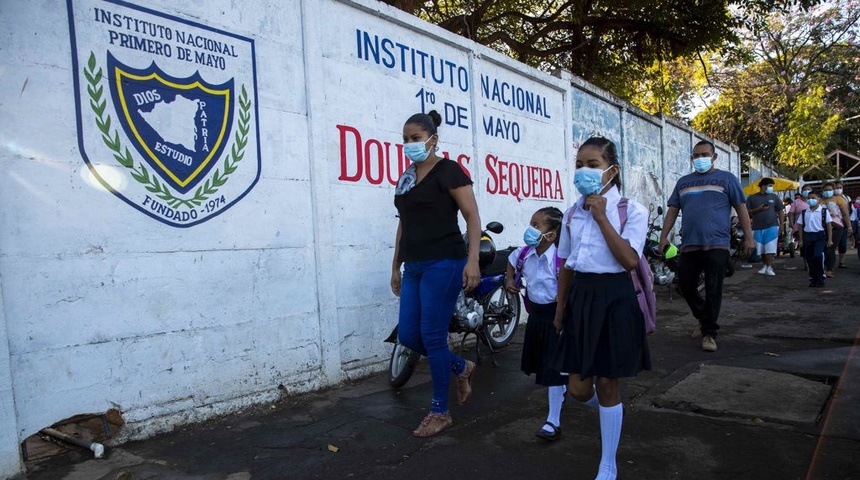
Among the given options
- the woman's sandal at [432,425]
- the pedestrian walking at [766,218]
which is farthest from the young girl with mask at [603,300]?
the pedestrian walking at [766,218]

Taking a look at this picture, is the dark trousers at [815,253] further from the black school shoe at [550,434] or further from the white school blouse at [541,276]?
the black school shoe at [550,434]

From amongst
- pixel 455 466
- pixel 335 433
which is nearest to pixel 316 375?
pixel 335 433

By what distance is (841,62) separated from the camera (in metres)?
27.7

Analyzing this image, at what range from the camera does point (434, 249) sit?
11.4 feet

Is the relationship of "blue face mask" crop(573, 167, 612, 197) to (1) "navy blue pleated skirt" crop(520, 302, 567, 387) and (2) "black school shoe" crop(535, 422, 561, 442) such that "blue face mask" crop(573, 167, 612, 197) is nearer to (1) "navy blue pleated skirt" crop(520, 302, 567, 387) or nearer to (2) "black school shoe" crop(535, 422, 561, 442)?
(1) "navy blue pleated skirt" crop(520, 302, 567, 387)

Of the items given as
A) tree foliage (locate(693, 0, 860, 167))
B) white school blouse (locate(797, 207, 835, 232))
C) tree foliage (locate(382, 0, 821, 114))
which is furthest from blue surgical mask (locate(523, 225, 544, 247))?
tree foliage (locate(693, 0, 860, 167))

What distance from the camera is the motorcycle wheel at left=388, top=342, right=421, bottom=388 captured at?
14.5 ft

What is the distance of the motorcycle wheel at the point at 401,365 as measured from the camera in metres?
4.43

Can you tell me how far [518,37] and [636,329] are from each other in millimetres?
11271

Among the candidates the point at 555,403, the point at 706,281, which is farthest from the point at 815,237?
the point at 555,403

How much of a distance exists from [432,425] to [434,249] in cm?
101

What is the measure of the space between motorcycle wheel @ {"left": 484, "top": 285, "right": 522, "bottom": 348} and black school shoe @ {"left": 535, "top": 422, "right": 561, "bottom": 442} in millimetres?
1986

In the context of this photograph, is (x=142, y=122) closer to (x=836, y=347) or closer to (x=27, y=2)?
(x=27, y=2)

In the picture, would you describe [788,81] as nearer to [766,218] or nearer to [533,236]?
[766,218]
